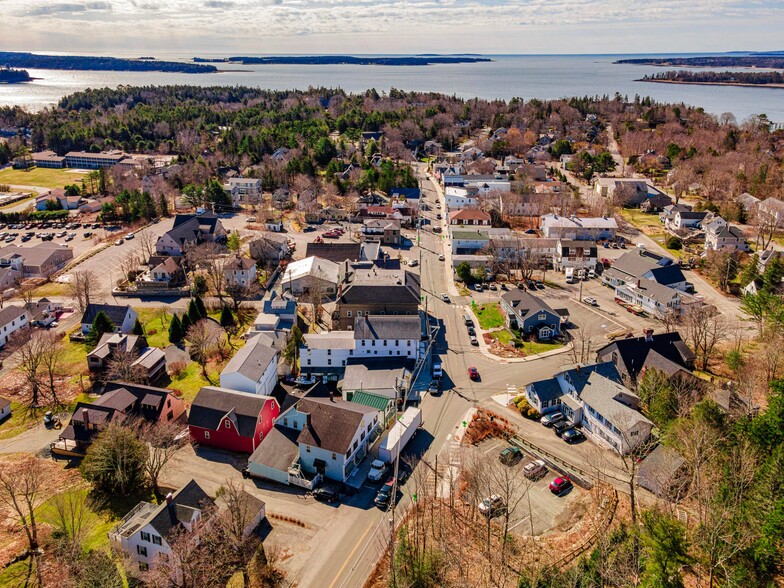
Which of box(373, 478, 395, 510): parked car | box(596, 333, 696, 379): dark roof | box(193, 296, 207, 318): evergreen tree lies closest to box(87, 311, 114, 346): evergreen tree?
box(193, 296, 207, 318): evergreen tree

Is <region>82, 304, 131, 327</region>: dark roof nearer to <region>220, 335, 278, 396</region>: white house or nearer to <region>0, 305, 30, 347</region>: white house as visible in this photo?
<region>0, 305, 30, 347</region>: white house

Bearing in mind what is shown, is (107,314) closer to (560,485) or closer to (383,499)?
(383,499)

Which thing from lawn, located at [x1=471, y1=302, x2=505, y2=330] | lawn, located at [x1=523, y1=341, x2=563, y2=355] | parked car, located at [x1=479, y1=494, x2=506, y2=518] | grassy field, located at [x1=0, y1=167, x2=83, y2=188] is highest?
parked car, located at [x1=479, y1=494, x2=506, y2=518]

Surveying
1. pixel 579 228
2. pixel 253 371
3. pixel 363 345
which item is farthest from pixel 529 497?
pixel 579 228

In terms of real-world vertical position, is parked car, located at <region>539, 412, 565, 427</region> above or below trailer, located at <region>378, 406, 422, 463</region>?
below

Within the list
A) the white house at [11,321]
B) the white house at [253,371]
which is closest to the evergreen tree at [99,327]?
the white house at [11,321]

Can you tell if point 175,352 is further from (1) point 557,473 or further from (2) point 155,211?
(2) point 155,211

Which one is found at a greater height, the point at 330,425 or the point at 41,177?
the point at 330,425
